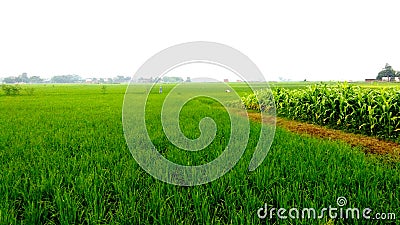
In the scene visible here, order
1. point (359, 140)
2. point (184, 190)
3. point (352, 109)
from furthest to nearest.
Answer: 1. point (352, 109)
2. point (359, 140)
3. point (184, 190)

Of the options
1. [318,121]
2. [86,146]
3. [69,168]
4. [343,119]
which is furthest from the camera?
[318,121]

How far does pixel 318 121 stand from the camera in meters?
7.61

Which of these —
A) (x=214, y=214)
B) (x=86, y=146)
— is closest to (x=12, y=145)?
(x=86, y=146)

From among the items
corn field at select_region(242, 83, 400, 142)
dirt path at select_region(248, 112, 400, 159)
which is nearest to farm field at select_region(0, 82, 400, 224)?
dirt path at select_region(248, 112, 400, 159)

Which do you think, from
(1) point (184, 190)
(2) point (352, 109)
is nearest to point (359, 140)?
(2) point (352, 109)

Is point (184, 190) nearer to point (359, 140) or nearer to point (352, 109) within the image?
point (359, 140)

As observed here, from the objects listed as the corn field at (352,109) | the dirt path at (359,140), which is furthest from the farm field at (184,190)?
the corn field at (352,109)

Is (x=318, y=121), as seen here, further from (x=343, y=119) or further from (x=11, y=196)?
(x=11, y=196)

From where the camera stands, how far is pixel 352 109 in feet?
21.3

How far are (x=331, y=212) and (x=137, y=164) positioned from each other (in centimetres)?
218

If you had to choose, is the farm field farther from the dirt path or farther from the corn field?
the corn field

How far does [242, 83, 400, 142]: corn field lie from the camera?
5707 mm

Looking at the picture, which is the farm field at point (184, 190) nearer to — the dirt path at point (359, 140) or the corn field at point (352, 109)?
the dirt path at point (359, 140)

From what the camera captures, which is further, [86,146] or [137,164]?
[86,146]
